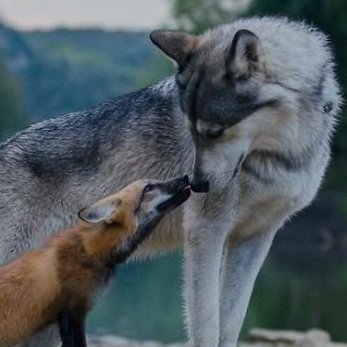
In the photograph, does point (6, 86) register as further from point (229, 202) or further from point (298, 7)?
point (229, 202)

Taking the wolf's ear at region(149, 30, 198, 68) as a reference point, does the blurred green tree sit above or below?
below

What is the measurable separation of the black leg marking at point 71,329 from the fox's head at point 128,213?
0.54 m

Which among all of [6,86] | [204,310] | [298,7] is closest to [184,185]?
[204,310]

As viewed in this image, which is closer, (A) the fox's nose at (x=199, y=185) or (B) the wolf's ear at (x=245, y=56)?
(B) the wolf's ear at (x=245, y=56)

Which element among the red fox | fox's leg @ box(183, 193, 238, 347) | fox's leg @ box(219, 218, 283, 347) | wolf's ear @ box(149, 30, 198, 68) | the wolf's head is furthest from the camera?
fox's leg @ box(219, 218, 283, 347)

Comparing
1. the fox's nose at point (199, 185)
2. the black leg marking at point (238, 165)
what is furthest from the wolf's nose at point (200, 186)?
the black leg marking at point (238, 165)

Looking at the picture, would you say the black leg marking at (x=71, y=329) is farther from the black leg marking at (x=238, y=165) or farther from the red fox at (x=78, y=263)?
the black leg marking at (x=238, y=165)

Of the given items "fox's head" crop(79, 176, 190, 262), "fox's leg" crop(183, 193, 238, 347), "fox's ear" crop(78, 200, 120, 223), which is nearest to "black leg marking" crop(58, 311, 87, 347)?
"fox's head" crop(79, 176, 190, 262)

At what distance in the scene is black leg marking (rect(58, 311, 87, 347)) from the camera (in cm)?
999

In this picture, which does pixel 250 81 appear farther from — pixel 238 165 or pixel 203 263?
pixel 203 263

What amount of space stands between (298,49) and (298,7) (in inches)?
1568

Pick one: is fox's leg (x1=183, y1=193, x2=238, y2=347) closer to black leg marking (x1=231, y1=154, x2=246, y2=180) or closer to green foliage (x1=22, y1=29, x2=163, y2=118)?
black leg marking (x1=231, y1=154, x2=246, y2=180)

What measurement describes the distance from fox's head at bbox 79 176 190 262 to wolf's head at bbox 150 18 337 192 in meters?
0.48

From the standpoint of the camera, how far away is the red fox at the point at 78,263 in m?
9.93
